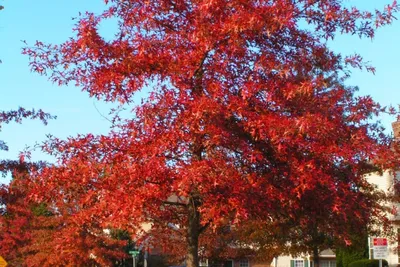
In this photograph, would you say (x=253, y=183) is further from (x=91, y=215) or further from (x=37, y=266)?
(x=37, y=266)

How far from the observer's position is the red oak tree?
9.57 metres

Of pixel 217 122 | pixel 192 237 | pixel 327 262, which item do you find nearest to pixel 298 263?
pixel 327 262

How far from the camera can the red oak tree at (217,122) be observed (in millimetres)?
9570

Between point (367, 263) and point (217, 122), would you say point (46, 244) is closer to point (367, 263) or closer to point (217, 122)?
point (217, 122)

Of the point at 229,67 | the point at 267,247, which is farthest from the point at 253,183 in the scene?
the point at 267,247

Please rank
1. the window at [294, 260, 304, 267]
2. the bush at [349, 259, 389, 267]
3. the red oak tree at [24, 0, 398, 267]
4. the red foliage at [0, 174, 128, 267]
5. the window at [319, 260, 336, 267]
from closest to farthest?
the red oak tree at [24, 0, 398, 267] → the red foliage at [0, 174, 128, 267] → the bush at [349, 259, 389, 267] → the window at [294, 260, 304, 267] → the window at [319, 260, 336, 267]

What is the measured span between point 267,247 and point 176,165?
72.1ft

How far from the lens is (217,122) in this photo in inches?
381

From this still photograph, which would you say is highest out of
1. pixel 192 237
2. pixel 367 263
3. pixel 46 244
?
pixel 192 237

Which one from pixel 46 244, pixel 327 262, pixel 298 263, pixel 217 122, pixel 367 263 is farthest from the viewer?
pixel 327 262

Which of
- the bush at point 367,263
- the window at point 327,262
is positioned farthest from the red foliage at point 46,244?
the window at point 327,262

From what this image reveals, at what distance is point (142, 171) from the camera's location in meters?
9.66

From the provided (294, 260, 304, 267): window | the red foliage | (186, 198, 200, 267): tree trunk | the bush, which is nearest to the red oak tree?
(186, 198, 200, 267): tree trunk

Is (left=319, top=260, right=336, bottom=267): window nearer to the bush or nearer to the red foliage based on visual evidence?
the bush
